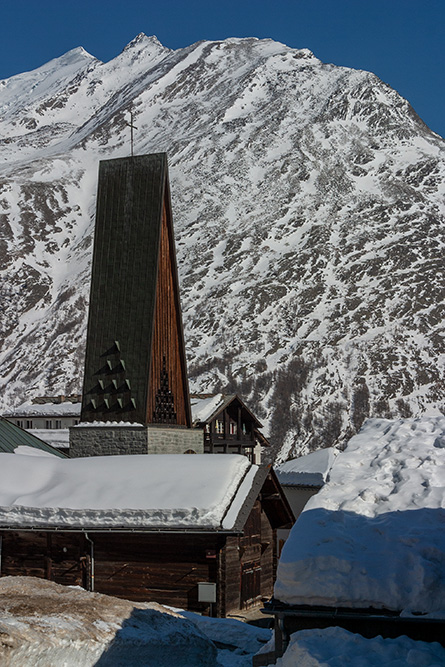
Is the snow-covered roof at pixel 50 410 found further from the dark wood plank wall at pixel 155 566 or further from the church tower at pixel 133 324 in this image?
the dark wood plank wall at pixel 155 566

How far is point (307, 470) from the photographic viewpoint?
1703 inches

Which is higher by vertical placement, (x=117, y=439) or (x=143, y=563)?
(x=117, y=439)

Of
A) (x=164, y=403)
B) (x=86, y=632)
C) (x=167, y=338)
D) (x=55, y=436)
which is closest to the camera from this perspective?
(x=86, y=632)

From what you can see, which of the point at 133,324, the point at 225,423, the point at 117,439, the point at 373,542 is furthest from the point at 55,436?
the point at 373,542

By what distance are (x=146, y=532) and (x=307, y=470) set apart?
907 inches

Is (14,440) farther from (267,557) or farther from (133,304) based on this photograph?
(267,557)

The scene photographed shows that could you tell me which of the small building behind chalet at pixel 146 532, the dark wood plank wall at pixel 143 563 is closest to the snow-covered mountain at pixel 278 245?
the small building behind chalet at pixel 146 532

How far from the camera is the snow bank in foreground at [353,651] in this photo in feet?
23.3

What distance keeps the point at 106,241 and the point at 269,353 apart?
208 ft

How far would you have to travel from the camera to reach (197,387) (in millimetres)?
89750

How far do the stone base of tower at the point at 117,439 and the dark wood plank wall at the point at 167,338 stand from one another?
0.80 meters

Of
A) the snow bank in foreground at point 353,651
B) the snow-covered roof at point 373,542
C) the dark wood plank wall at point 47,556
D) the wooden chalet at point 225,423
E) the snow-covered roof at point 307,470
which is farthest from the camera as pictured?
the wooden chalet at point 225,423

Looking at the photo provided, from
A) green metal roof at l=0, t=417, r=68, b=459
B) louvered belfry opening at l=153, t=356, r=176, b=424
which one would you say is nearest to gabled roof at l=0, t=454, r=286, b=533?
green metal roof at l=0, t=417, r=68, b=459

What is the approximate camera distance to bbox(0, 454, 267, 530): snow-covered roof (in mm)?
21219
